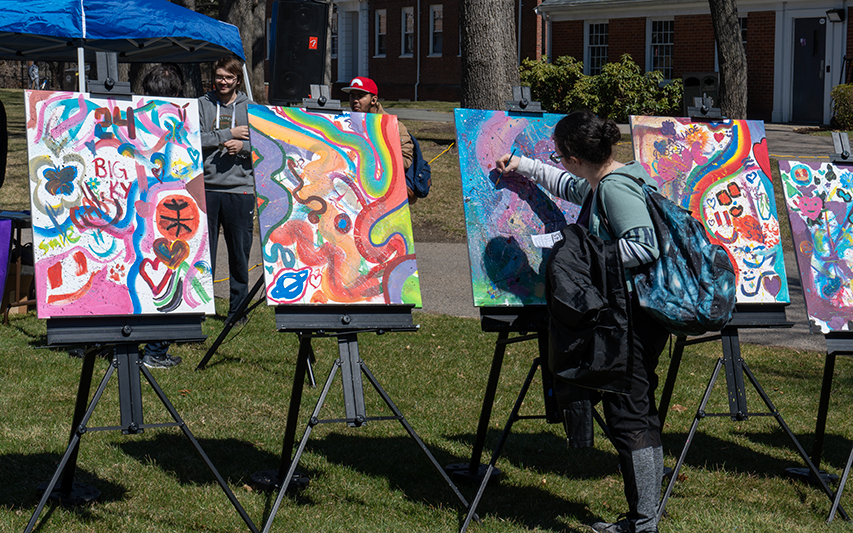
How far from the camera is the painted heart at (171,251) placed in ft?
12.6

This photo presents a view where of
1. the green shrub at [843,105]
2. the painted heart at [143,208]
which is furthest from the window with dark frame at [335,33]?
the painted heart at [143,208]

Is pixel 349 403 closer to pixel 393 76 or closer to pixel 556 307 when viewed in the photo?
pixel 556 307

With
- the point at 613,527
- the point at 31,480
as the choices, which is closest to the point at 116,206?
the point at 31,480

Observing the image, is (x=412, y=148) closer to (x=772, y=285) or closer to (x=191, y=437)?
(x=772, y=285)

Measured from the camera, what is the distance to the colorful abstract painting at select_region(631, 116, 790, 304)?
4.57 meters

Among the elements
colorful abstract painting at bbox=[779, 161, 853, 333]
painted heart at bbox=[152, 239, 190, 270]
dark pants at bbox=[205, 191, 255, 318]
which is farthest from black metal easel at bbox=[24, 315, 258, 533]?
colorful abstract painting at bbox=[779, 161, 853, 333]

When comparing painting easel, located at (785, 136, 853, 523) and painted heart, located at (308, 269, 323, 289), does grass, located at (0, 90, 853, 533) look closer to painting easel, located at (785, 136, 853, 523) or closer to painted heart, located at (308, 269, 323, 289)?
painting easel, located at (785, 136, 853, 523)

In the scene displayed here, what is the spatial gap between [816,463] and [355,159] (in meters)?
2.93

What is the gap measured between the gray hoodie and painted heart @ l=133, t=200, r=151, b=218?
219 cm

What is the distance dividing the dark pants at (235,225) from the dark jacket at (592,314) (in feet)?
11.5

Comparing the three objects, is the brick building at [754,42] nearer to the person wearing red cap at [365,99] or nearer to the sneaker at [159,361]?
the person wearing red cap at [365,99]

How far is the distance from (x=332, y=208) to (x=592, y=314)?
1.34m

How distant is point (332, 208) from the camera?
13.5 feet

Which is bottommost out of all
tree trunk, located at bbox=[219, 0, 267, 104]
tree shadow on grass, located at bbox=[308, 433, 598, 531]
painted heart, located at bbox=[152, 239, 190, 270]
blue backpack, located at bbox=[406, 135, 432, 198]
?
Result: tree shadow on grass, located at bbox=[308, 433, 598, 531]
